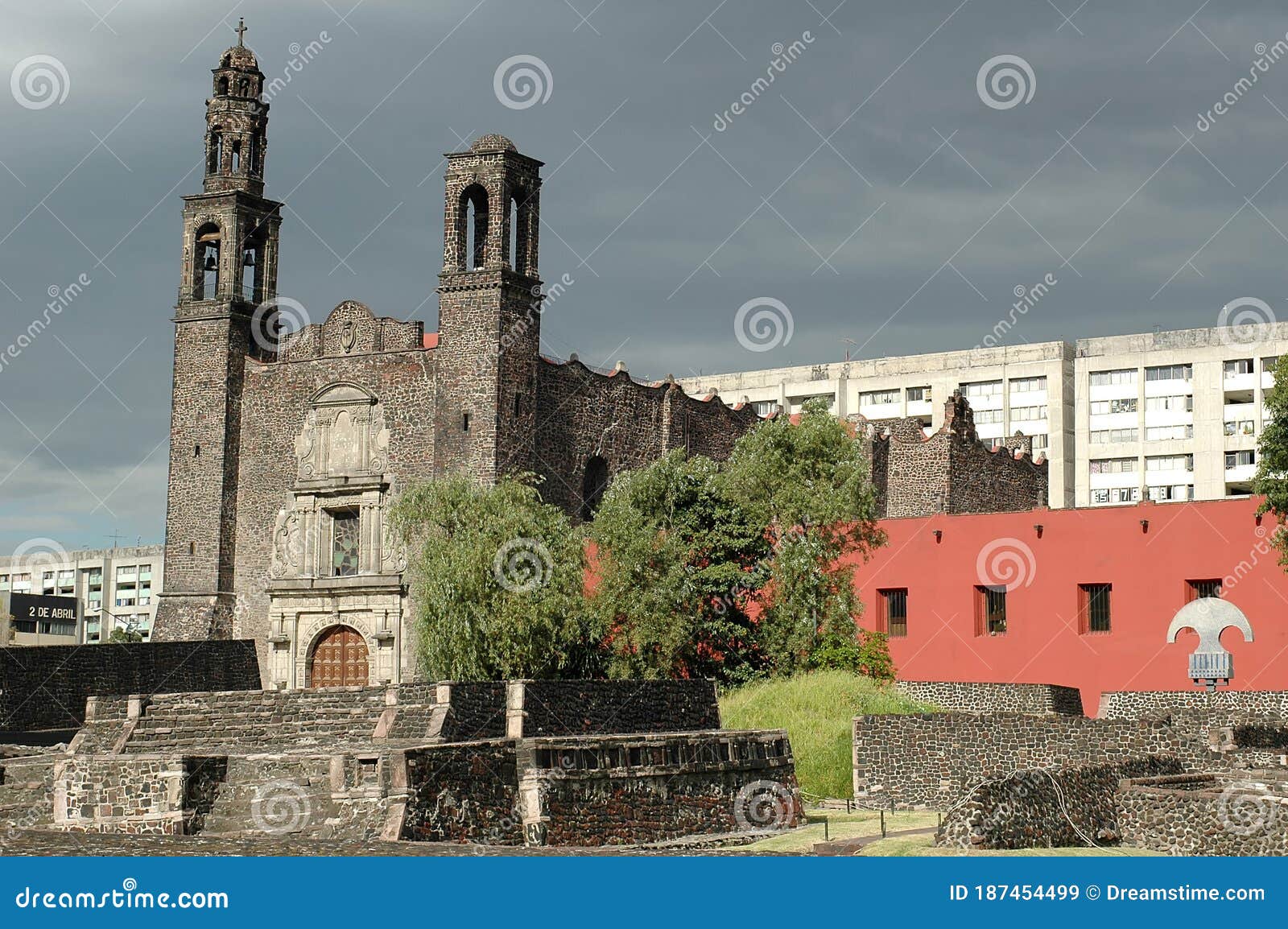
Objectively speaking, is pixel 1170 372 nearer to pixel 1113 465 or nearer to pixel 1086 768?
pixel 1113 465

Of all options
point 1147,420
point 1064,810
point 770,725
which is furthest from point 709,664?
point 1147,420

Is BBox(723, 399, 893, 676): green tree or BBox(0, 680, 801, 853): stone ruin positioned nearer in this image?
BBox(0, 680, 801, 853): stone ruin

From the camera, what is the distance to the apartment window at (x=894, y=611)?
3759cm

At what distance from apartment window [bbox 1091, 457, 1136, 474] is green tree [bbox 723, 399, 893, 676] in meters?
50.0

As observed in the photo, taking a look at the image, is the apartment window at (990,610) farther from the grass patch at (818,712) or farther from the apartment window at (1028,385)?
the apartment window at (1028,385)

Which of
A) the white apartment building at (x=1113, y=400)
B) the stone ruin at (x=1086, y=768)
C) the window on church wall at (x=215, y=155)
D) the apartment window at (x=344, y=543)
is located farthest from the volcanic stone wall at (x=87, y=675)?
the white apartment building at (x=1113, y=400)

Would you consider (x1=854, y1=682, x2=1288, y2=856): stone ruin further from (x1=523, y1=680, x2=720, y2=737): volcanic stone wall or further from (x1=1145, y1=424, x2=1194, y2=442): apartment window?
(x1=1145, y1=424, x2=1194, y2=442): apartment window

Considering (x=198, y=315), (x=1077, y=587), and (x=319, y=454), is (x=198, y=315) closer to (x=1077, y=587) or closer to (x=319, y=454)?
(x=319, y=454)

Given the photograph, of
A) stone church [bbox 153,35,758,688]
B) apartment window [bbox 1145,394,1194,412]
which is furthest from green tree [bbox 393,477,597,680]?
apartment window [bbox 1145,394,1194,412]

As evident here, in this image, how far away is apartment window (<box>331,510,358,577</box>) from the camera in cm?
4125

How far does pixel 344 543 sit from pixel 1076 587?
1715cm

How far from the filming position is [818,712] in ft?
101

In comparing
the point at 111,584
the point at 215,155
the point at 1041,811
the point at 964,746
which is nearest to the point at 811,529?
the point at 964,746

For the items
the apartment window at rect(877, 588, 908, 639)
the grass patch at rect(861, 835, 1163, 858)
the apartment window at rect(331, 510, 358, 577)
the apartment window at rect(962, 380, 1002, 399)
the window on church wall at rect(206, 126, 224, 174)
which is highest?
the apartment window at rect(962, 380, 1002, 399)
